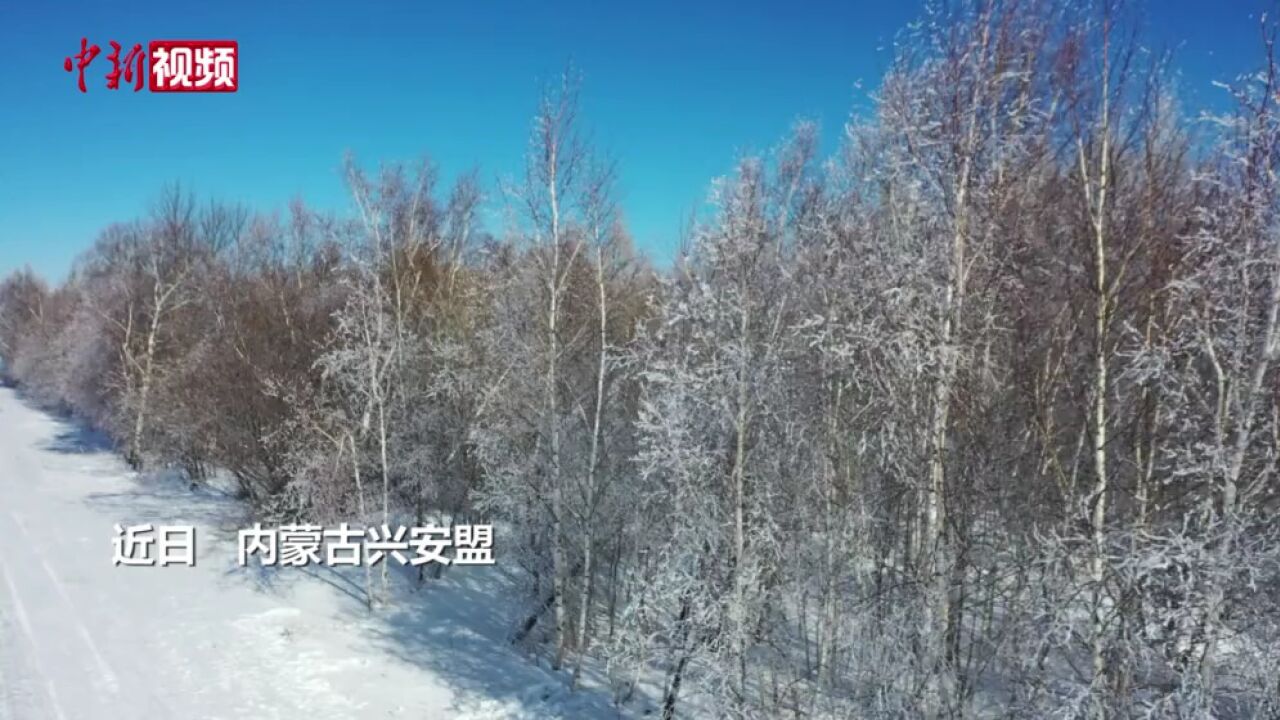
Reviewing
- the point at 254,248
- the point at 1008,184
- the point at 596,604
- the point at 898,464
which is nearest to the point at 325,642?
the point at 596,604

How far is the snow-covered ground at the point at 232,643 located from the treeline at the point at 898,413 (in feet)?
4.11

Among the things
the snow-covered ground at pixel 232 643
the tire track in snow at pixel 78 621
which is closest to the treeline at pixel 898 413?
the snow-covered ground at pixel 232 643

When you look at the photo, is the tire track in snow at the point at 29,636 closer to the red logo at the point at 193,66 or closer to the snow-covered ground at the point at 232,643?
the snow-covered ground at the point at 232,643

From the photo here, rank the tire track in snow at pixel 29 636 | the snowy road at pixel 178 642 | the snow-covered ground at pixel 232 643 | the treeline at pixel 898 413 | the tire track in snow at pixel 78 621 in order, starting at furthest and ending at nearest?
the tire track in snow at pixel 78 621 < the snow-covered ground at pixel 232 643 < the snowy road at pixel 178 642 < the tire track in snow at pixel 29 636 < the treeline at pixel 898 413

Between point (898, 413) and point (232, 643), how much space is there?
1290 centimetres

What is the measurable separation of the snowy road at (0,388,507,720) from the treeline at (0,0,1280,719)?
1.94m

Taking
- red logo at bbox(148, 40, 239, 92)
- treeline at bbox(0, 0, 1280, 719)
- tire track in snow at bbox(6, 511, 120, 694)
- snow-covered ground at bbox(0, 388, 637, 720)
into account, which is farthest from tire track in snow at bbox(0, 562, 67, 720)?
red logo at bbox(148, 40, 239, 92)

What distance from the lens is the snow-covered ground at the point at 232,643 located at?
11695 millimetres

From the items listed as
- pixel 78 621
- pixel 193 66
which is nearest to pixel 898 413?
pixel 193 66

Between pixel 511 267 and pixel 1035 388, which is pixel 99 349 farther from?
pixel 1035 388

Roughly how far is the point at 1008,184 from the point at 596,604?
13701mm

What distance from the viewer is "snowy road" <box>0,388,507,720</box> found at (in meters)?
11.5

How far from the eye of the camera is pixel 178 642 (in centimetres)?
1358

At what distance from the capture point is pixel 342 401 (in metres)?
18.6
